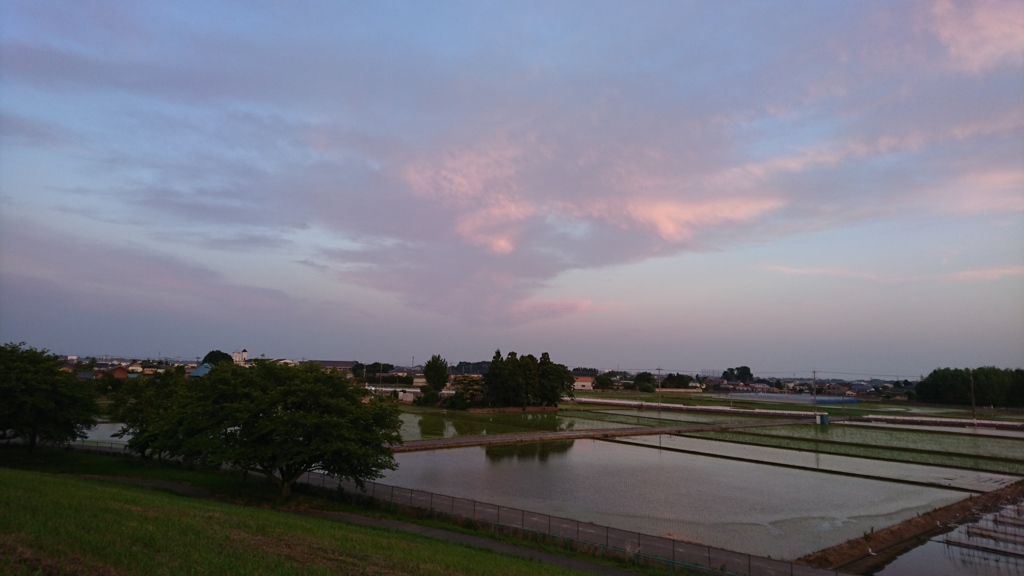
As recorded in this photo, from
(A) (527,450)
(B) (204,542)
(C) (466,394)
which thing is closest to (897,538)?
(B) (204,542)

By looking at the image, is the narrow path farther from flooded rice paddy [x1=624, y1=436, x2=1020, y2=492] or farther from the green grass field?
the green grass field

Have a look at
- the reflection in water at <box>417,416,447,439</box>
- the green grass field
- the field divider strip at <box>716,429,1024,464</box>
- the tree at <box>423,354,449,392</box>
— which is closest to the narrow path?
the reflection in water at <box>417,416,447,439</box>

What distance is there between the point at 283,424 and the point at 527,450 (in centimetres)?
3007

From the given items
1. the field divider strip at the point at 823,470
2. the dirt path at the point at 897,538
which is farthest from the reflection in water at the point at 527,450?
the dirt path at the point at 897,538

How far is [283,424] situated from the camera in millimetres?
30109

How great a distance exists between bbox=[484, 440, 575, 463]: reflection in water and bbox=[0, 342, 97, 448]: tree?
1274 inches

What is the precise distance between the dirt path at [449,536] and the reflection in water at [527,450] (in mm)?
22190

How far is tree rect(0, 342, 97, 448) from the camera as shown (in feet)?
124

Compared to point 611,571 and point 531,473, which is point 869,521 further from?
point 531,473

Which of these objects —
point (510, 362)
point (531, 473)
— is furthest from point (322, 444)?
point (510, 362)

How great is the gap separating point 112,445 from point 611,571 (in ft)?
154

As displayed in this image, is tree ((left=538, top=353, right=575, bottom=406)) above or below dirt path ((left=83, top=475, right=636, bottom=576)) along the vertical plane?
above

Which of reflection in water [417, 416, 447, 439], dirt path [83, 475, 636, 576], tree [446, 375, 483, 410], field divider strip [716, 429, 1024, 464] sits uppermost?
tree [446, 375, 483, 410]

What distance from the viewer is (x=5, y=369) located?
39.1m
